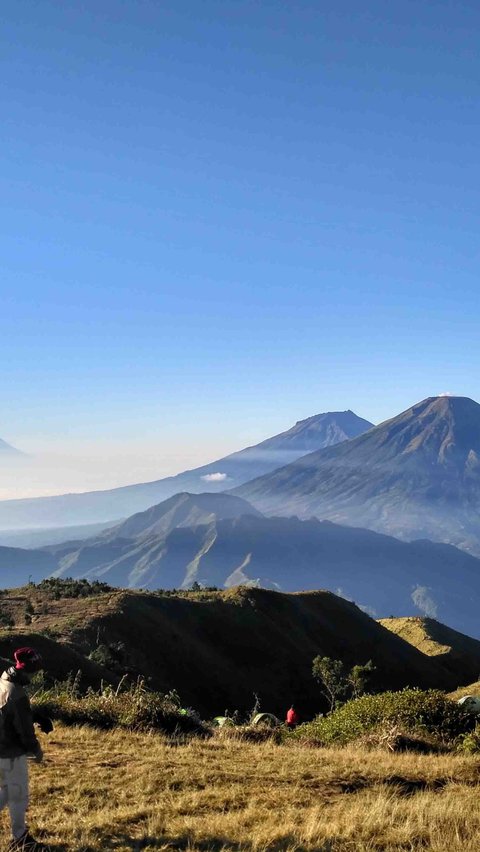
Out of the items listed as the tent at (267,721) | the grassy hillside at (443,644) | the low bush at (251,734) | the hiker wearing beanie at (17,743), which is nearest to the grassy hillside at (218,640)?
the grassy hillside at (443,644)

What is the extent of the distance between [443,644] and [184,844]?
7861cm

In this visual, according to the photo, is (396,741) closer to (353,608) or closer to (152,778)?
(152,778)

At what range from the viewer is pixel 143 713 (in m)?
16.5

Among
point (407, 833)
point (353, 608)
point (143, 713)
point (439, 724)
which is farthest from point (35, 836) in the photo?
point (353, 608)

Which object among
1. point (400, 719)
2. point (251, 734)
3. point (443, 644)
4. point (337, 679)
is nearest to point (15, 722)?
point (251, 734)

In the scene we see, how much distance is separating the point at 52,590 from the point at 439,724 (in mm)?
49540

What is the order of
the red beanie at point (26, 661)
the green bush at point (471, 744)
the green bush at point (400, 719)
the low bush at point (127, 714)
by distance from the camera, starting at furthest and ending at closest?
the green bush at point (400, 719), the low bush at point (127, 714), the green bush at point (471, 744), the red beanie at point (26, 661)

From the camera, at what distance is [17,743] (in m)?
8.63

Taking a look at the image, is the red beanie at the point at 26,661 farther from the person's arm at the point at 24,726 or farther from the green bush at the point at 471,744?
the green bush at the point at 471,744

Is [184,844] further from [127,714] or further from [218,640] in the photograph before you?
[218,640]

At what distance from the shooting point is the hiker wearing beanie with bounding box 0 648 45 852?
27.4ft

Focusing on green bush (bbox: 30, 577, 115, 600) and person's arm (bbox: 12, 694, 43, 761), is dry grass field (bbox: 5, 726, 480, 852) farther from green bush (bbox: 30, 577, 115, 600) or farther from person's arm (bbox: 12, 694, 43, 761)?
green bush (bbox: 30, 577, 115, 600)

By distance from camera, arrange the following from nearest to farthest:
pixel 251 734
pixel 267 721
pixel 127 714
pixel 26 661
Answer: pixel 26 661 → pixel 127 714 → pixel 251 734 → pixel 267 721

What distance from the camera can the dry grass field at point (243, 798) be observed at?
8.53m
